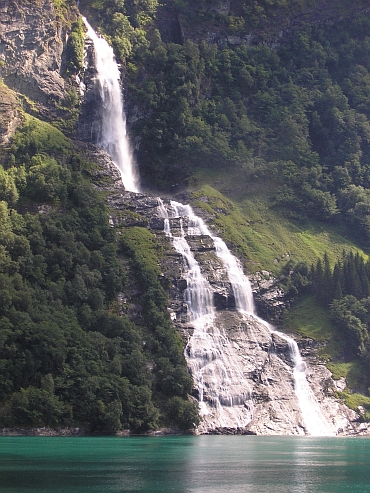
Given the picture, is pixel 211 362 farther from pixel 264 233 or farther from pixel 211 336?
pixel 264 233

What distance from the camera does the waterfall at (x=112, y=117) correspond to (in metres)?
163

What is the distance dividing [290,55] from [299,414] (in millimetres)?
90845

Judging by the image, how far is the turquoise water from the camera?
57.2 meters

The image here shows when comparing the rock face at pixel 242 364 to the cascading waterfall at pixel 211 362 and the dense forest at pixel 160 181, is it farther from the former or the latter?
the dense forest at pixel 160 181

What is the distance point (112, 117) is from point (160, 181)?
13.7 metres

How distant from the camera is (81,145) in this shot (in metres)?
153

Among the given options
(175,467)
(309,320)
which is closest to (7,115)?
(309,320)

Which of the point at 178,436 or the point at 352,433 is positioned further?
the point at 352,433

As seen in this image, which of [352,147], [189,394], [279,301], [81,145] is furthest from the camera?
[352,147]

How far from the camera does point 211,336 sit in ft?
419

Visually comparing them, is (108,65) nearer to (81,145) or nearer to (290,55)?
(81,145)

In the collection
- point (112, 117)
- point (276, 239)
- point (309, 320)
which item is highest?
point (112, 117)

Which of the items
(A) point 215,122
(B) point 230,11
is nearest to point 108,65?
(A) point 215,122

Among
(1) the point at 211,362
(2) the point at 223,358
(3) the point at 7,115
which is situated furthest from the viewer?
(3) the point at 7,115
